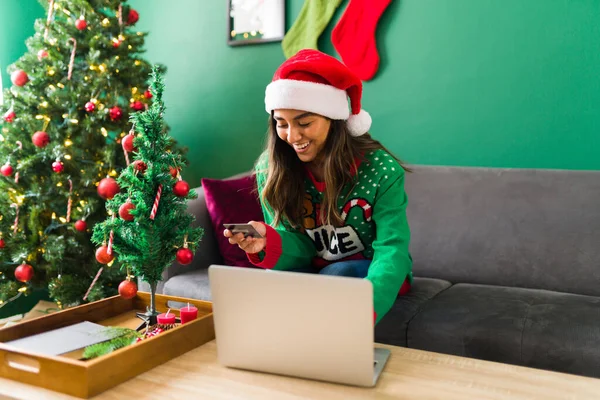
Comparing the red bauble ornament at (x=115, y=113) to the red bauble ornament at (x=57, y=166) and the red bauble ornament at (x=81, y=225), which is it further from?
the red bauble ornament at (x=81, y=225)

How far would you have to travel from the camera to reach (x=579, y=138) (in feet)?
6.95

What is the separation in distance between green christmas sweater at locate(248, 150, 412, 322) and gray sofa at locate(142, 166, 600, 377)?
179 millimetres

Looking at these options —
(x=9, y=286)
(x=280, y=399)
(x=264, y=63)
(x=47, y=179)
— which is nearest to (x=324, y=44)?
(x=264, y=63)

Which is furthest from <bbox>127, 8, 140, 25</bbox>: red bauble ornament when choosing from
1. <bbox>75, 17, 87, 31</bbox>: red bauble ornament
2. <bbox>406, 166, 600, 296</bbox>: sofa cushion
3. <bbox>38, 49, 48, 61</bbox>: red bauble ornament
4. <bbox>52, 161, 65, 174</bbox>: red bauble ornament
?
<bbox>406, 166, 600, 296</bbox>: sofa cushion

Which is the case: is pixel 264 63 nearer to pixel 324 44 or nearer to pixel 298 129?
pixel 324 44

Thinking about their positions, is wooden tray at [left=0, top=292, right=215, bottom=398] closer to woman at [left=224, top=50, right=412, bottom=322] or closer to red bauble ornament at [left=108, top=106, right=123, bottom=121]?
woman at [left=224, top=50, right=412, bottom=322]

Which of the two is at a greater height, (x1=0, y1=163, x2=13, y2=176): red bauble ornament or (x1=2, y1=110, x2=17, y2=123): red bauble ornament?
(x1=2, y1=110, x2=17, y2=123): red bauble ornament

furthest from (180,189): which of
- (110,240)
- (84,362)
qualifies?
(84,362)

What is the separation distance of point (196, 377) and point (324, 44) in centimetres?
194

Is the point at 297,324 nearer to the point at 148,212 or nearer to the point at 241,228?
the point at 241,228

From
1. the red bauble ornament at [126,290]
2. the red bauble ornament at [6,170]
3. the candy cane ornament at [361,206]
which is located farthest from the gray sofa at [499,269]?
the red bauble ornament at [6,170]

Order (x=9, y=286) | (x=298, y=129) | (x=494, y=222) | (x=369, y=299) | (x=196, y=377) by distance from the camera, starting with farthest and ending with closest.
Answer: (x=9, y=286)
(x=494, y=222)
(x=298, y=129)
(x=196, y=377)
(x=369, y=299)

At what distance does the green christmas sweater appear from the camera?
4.68 ft

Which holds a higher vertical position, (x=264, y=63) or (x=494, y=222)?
(x=264, y=63)
